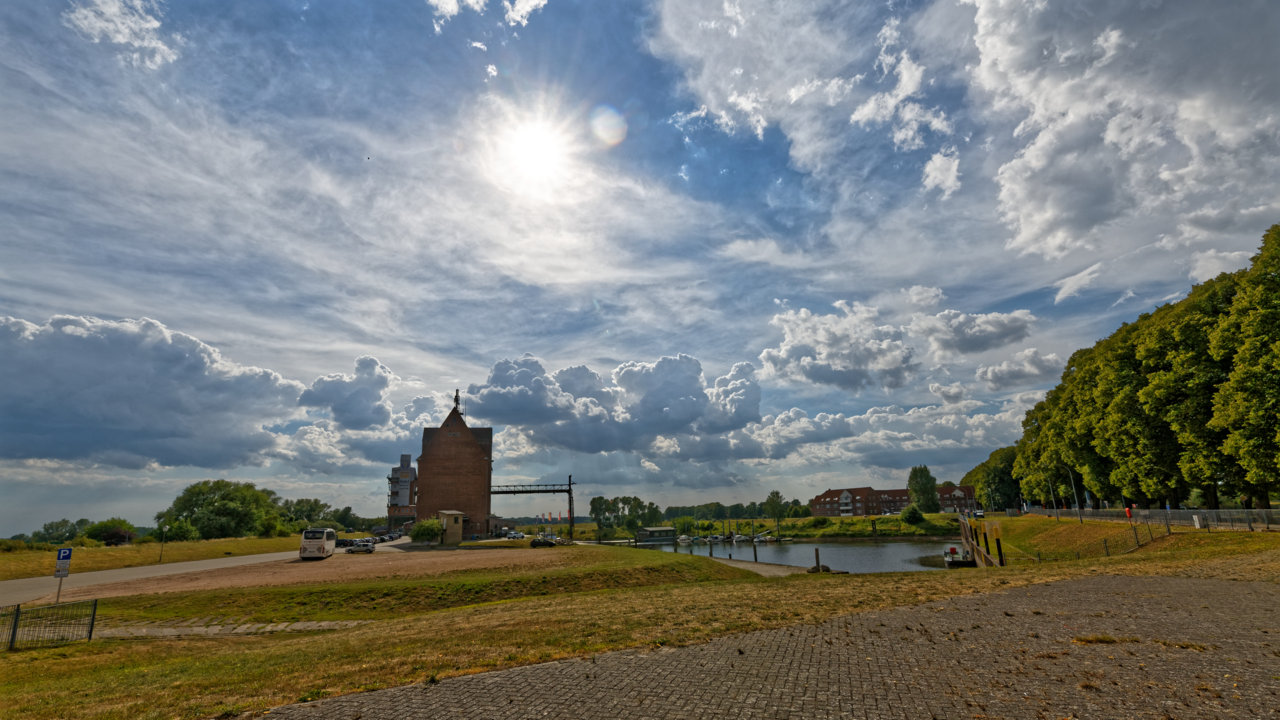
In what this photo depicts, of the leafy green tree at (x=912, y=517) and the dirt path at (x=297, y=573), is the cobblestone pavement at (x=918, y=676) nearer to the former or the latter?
the dirt path at (x=297, y=573)

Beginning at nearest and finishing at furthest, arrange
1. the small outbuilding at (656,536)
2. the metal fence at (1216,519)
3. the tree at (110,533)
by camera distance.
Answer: the metal fence at (1216,519) → the tree at (110,533) → the small outbuilding at (656,536)

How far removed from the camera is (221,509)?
9262cm

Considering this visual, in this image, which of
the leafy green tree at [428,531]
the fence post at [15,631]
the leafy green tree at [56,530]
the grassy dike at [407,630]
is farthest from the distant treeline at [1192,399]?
the leafy green tree at [56,530]

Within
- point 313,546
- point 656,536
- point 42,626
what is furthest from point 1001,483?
point 42,626

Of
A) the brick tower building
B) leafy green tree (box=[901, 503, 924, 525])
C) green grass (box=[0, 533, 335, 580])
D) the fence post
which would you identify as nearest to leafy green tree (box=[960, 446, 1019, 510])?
leafy green tree (box=[901, 503, 924, 525])

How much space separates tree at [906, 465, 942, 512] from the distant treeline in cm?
8321

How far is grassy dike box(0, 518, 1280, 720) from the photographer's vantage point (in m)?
10.2

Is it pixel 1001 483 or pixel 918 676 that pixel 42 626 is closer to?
pixel 918 676

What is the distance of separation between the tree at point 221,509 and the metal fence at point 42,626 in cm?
8533

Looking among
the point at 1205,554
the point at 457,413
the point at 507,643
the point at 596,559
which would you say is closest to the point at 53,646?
the point at 507,643

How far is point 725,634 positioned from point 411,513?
131407 mm

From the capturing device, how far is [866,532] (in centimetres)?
11831

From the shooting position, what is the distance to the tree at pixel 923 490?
134875mm

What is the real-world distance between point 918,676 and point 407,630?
1321 centimetres
